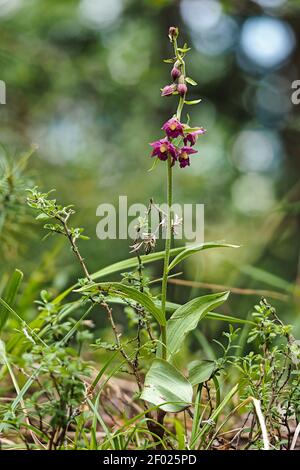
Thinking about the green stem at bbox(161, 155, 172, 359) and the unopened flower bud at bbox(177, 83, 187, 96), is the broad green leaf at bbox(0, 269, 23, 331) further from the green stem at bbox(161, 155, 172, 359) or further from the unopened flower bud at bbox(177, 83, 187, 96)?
the unopened flower bud at bbox(177, 83, 187, 96)

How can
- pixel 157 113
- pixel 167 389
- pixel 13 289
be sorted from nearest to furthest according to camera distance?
pixel 167 389, pixel 13 289, pixel 157 113

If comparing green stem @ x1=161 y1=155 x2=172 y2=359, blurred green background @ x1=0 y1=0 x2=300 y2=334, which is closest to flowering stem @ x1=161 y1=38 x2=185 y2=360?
green stem @ x1=161 y1=155 x2=172 y2=359

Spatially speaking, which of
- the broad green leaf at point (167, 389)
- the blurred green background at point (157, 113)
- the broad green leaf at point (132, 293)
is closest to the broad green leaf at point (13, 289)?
the broad green leaf at point (132, 293)

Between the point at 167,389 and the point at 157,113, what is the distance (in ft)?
7.53

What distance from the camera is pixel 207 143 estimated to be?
10.3 feet

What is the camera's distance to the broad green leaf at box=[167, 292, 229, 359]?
885mm

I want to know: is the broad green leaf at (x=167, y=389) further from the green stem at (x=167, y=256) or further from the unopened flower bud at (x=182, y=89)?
the unopened flower bud at (x=182, y=89)

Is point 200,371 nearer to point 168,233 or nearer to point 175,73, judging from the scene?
point 168,233

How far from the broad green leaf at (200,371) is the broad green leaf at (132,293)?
0.33ft

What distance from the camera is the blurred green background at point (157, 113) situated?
2.60 m

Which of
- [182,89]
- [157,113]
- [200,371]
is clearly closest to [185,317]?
[200,371]

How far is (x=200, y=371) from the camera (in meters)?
0.91

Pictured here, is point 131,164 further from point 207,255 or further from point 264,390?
point 264,390
